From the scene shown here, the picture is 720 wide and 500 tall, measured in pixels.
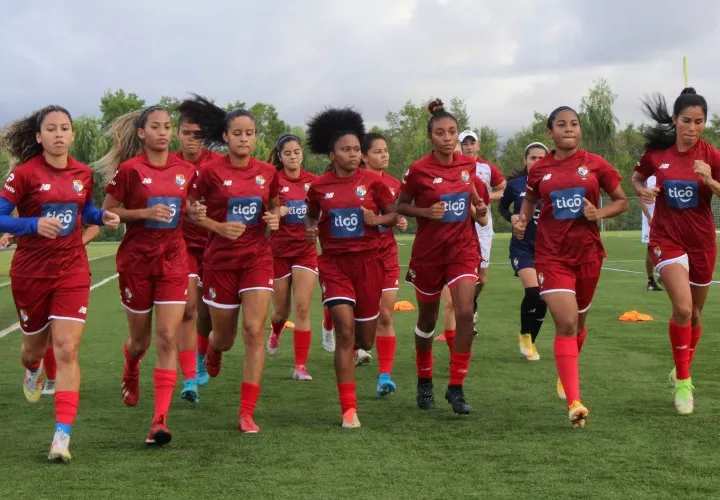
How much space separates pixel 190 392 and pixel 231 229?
1.83 m

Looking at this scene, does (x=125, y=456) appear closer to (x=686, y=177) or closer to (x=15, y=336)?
(x=686, y=177)

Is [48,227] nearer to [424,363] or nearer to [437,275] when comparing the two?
[437,275]

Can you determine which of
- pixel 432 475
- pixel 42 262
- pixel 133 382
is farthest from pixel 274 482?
pixel 133 382

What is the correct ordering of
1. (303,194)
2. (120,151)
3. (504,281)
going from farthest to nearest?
(504,281)
(303,194)
(120,151)

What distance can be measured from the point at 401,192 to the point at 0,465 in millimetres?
3579

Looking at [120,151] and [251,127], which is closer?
[251,127]

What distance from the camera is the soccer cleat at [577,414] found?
719cm

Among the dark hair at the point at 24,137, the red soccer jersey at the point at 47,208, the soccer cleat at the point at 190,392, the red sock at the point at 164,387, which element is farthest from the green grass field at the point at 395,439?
the dark hair at the point at 24,137

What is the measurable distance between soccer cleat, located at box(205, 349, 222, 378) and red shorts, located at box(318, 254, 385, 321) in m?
1.86

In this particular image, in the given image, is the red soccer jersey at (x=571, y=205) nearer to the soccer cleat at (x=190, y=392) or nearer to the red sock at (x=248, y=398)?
the red sock at (x=248, y=398)

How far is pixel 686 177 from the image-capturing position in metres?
8.09

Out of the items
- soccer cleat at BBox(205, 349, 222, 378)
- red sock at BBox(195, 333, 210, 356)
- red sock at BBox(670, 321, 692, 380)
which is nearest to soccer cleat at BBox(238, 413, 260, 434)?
soccer cleat at BBox(205, 349, 222, 378)

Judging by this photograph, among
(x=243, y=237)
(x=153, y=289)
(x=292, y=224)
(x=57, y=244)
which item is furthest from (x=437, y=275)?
(x=57, y=244)

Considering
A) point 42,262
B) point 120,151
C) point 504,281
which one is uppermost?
point 120,151
